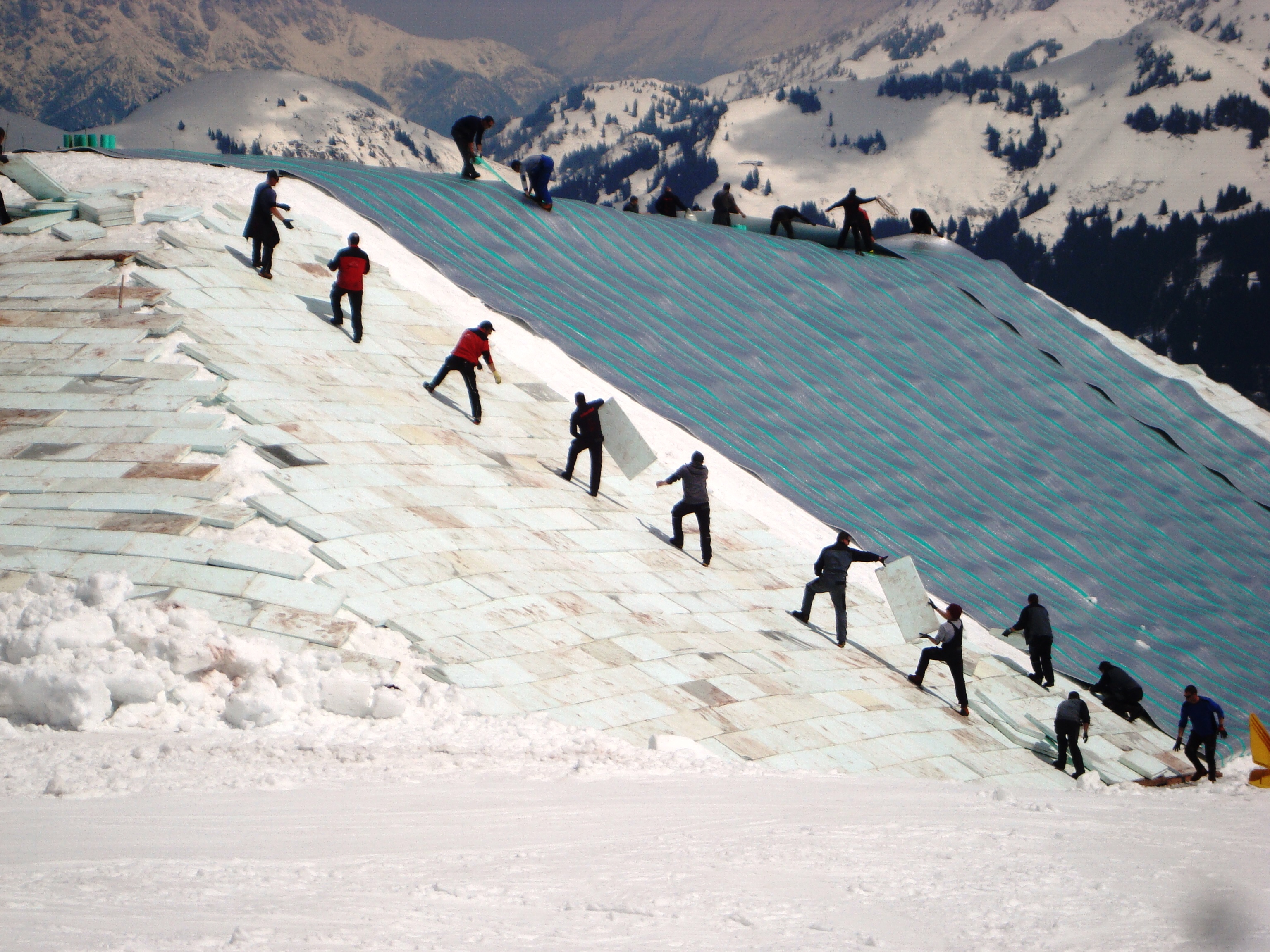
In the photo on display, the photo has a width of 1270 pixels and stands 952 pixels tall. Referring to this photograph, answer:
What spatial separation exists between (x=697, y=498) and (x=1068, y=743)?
4855 millimetres

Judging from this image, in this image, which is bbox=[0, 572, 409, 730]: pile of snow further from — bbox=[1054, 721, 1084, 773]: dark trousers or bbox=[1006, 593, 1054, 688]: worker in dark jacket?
bbox=[1006, 593, 1054, 688]: worker in dark jacket

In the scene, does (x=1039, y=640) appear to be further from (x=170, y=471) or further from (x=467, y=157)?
(x=467, y=157)

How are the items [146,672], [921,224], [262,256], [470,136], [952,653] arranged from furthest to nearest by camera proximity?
[921,224] → [470,136] → [262,256] → [952,653] → [146,672]

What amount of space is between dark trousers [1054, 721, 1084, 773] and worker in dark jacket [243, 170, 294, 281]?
11.8 m

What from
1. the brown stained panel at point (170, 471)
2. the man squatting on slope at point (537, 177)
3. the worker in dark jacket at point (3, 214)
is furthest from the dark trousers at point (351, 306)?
the man squatting on slope at point (537, 177)

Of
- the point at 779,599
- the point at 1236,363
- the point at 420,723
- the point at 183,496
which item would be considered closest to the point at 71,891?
the point at 420,723

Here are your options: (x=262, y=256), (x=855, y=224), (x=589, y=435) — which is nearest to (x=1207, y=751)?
(x=589, y=435)

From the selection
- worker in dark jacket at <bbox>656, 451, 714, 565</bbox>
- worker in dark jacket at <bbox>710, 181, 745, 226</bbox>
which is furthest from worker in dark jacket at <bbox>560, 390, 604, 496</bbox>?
worker in dark jacket at <bbox>710, 181, 745, 226</bbox>

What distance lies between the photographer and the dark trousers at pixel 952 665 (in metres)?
12.8

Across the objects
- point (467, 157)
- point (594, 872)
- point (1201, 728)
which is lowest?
point (1201, 728)

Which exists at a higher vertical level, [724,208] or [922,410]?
[724,208]

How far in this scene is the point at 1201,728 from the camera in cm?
1333

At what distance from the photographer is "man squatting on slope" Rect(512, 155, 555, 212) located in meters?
21.5

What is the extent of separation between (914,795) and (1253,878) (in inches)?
114
